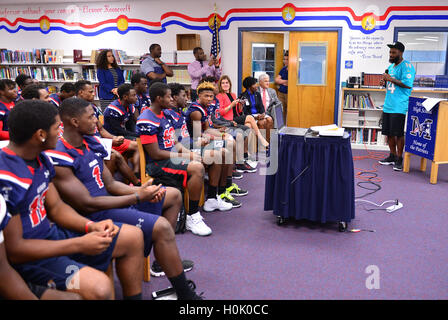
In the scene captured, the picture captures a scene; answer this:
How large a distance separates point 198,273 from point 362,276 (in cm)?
109

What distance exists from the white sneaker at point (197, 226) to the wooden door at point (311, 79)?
4516 millimetres

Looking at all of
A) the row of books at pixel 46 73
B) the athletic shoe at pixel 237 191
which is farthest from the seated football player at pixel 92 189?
the row of books at pixel 46 73

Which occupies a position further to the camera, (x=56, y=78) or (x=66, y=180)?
(x=56, y=78)

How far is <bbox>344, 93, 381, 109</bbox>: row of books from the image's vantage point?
6734mm

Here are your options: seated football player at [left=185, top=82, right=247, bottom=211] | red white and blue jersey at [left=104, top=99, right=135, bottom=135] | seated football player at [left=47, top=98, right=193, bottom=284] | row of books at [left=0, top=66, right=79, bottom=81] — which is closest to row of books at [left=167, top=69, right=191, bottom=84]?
row of books at [left=0, top=66, right=79, bottom=81]

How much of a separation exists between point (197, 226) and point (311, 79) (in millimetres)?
4839

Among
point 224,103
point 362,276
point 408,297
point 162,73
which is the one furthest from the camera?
point 162,73

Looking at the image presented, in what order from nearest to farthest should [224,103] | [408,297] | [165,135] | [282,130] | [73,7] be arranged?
[408,297]
[165,135]
[282,130]
[224,103]
[73,7]

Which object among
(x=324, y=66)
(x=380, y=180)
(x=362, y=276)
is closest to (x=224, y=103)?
(x=380, y=180)

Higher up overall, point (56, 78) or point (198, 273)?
point (56, 78)

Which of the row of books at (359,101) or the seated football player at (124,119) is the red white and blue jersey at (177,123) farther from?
the row of books at (359,101)

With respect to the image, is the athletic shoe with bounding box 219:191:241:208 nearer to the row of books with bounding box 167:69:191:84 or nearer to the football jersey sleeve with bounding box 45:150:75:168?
the football jersey sleeve with bounding box 45:150:75:168

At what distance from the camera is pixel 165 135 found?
130 inches
